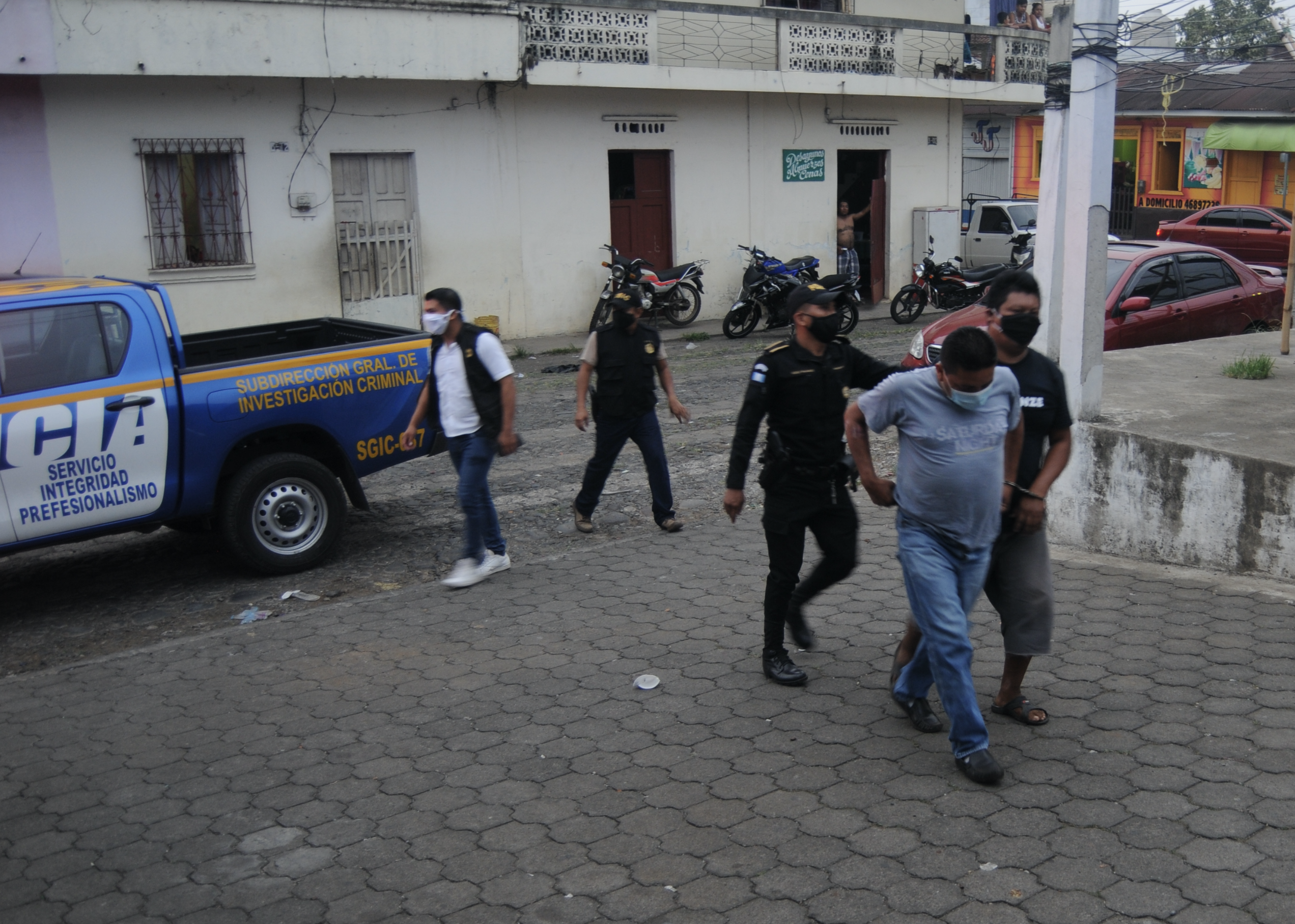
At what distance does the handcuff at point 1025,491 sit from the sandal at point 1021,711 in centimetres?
85

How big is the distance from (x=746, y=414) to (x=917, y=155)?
1813 centimetres

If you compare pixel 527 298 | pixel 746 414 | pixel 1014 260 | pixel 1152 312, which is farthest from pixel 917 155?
pixel 746 414

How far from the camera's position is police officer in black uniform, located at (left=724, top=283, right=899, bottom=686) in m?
4.89

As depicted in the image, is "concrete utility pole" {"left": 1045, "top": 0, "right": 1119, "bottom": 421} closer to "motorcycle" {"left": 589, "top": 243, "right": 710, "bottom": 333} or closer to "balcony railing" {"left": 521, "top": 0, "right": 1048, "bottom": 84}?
"motorcycle" {"left": 589, "top": 243, "right": 710, "bottom": 333}

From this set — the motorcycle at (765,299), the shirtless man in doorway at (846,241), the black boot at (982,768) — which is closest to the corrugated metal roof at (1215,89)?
the shirtless man in doorway at (846,241)

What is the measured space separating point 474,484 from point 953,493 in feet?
10.7

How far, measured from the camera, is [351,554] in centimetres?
763

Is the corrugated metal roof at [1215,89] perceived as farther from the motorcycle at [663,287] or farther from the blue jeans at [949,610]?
the blue jeans at [949,610]

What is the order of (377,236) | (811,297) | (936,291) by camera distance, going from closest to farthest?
(811,297)
(377,236)
(936,291)

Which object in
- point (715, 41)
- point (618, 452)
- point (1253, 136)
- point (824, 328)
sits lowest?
point (618, 452)

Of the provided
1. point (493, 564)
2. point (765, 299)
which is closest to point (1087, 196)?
point (493, 564)

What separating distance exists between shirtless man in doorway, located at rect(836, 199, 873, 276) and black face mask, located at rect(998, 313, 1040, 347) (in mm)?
15386

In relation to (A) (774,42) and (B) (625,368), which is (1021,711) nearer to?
(B) (625,368)

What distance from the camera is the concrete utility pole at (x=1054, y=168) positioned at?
6.86 meters
